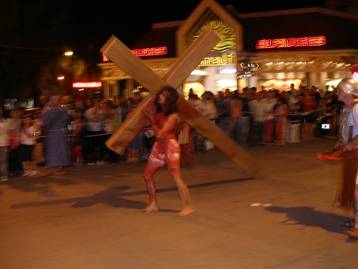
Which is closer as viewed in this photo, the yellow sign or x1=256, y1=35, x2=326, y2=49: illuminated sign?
x1=256, y1=35, x2=326, y2=49: illuminated sign

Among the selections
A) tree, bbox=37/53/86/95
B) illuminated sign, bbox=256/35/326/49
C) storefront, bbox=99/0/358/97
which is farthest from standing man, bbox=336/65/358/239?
tree, bbox=37/53/86/95

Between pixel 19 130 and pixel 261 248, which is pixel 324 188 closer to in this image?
pixel 261 248

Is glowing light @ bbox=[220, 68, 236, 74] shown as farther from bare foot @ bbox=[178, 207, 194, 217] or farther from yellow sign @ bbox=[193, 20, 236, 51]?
bare foot @ bbox=[178, 207, 194, 217]

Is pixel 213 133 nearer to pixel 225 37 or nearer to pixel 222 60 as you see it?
pixel 222 60

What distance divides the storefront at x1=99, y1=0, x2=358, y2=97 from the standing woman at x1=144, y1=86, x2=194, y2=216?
16.2 meters

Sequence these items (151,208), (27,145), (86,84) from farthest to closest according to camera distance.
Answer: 1. (86,84)
2. (27,145)
3. (151,208)

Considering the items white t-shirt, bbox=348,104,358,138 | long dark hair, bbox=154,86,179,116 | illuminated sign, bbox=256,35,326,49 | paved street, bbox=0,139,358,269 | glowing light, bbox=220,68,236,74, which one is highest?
illuminated sign, bbox=256,35,326,49

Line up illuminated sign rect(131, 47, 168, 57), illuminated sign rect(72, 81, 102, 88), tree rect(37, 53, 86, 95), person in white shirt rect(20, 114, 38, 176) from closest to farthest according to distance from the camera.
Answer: person in white shirt rect(20, 114, 38, 176), illuminated sign rect(131, 47, 168, 57), tree rect(37, 53, 86, 95), illuminated sign rect(72, 81, 102, 88)

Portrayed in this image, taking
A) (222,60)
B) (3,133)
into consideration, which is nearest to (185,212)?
(3,133)

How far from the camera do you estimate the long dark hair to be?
7.35m

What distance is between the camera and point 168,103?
24.1 feet

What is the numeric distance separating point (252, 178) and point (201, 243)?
4105 mm

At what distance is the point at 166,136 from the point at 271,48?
1794 centimetres

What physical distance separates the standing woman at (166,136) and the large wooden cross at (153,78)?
250 mm
